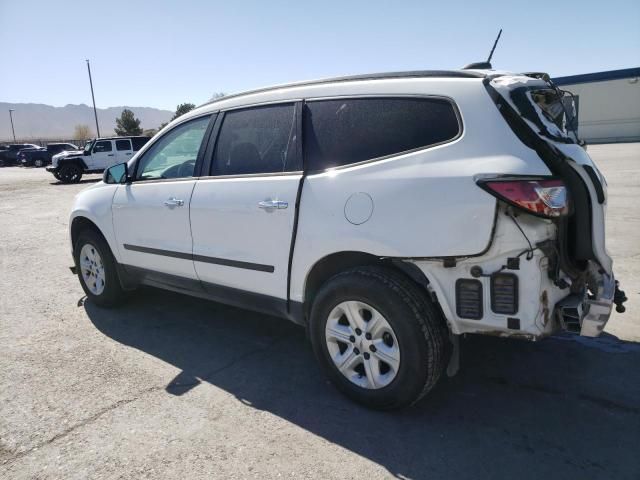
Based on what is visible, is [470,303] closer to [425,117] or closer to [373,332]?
[373,332]

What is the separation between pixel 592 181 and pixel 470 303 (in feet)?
3.27

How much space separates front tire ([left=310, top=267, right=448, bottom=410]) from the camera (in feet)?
9.00

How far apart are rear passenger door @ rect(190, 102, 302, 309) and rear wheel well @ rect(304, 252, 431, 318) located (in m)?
0.19

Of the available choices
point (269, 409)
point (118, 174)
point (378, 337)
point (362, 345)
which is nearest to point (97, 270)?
point (118, 174)

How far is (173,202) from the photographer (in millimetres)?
3975

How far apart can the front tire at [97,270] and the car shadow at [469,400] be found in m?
0.48

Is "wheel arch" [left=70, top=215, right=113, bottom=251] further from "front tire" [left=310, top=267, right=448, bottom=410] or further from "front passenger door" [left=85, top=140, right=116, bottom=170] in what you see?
"front passenger door" [left=85, top=140, right=116, bottom=170]

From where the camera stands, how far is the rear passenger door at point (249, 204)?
3.30m

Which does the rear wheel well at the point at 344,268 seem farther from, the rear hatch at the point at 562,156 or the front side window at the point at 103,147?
the front side window at the point at 103,147

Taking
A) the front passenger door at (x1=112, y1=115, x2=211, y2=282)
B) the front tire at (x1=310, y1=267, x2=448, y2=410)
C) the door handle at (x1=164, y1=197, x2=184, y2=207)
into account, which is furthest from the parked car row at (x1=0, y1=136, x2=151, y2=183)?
the front tire at (x1=310, y1=267, x2=448, y2=410)

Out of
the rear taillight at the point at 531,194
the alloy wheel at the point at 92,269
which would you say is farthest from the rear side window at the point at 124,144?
the rear taillight at the point at 531,194

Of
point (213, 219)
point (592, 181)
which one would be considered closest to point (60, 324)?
point (213, 219)

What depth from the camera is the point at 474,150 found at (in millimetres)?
2604

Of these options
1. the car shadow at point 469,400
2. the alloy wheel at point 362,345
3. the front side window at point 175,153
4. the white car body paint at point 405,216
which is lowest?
the car shadow at point 469,400
